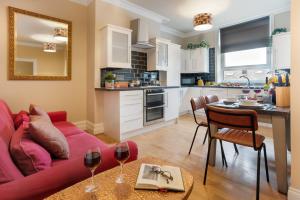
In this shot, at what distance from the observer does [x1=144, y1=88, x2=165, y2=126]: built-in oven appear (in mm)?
3492

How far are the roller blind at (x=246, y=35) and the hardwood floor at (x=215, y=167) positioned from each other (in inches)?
94.0

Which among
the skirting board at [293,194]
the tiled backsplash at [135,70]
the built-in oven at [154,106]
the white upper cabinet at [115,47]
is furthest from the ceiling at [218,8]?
the skirting board at [293,194]

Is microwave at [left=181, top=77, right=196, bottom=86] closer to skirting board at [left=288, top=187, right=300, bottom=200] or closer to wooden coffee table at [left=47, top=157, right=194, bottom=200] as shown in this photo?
skirting board at [left=288, top=187, right=300, bottom=200]

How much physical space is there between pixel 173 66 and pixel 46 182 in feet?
13.6

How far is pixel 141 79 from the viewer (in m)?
4.32

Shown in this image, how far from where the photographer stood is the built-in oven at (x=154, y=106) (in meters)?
3.49

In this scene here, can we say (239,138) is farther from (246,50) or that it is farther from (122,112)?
(246,50)

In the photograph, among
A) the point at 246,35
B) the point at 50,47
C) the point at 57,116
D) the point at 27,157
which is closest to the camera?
the point at 27,157

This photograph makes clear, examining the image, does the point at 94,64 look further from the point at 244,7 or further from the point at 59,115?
the point at 244,7

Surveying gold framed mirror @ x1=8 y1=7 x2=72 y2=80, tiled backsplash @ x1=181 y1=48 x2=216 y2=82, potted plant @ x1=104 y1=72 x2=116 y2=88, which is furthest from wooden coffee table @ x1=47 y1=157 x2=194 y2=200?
tiled backsplash @ x1=181 y1=48 x2=216 y2=82

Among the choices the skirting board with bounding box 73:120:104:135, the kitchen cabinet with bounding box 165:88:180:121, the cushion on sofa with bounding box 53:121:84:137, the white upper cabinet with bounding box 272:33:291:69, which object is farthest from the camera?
the kitchen cabinet with bounding box 165:88:180:121

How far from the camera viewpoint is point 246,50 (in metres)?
4.75

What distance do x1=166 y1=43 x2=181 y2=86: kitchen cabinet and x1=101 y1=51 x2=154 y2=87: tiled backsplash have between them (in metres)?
0.64

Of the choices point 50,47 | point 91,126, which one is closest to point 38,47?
point 50,47
